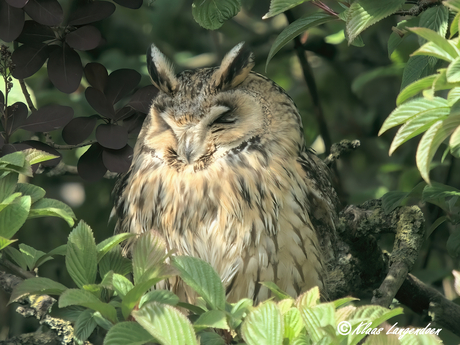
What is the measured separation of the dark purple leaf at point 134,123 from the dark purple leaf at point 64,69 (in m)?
0.23

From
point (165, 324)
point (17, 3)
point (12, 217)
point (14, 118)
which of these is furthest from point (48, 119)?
point (165, 324)

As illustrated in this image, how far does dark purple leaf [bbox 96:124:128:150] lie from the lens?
1562 millimetres

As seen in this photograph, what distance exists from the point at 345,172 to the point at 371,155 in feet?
0.58

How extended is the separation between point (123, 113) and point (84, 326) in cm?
87

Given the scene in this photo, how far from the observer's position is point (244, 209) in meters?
1.62

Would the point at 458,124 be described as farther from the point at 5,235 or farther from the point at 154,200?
the point at 154,200

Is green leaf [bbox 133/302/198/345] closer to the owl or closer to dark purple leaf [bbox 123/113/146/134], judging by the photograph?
the owl

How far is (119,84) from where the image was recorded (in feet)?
5.41

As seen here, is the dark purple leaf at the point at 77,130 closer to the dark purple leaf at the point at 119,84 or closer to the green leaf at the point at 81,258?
the dark purple leaf at the point at 119,84

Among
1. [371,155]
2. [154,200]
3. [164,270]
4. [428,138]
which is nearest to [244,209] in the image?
[154,200]

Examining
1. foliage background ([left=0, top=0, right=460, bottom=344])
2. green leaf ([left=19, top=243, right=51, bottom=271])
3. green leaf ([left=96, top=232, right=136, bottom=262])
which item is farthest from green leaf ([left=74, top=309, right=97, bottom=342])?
foliage background ([left=0, top=0, right=460, bottom=344])

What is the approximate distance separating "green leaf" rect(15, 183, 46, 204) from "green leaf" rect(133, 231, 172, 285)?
0.28 meters

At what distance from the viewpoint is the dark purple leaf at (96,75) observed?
1623mm

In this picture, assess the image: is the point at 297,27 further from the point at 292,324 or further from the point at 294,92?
the point at 294,92
